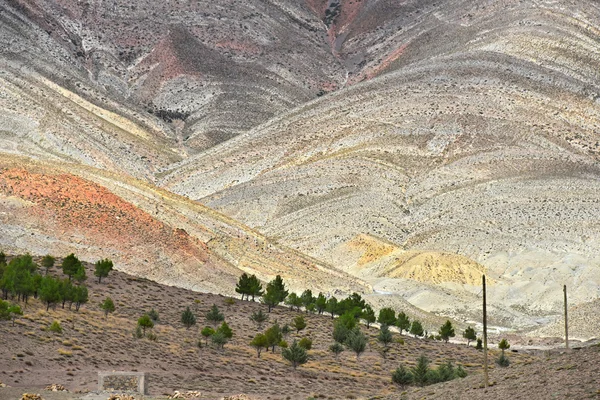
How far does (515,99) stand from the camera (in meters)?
128

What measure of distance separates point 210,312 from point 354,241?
4402cm

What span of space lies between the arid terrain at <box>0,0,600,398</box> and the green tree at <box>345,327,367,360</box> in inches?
32.3

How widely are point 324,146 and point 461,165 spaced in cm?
1358

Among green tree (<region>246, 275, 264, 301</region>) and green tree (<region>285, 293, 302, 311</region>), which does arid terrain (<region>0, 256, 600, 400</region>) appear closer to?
green tree (<region>285, 293, 302, 311</region>)

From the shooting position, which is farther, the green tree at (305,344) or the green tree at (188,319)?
the green tree at (188,319)

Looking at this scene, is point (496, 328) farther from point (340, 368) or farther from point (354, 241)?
point (340, 368)

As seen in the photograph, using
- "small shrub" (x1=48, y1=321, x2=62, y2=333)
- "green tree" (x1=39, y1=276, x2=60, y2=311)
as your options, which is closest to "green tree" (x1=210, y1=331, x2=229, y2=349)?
"green tree" (x1=39, y1=276, x2=60, y2=311)

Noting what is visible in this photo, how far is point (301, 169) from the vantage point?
119875 millimetres

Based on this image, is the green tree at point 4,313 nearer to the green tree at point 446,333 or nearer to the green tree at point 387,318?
the green tree at point 387,318

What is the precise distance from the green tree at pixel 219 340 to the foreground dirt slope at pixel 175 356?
0.36 meters

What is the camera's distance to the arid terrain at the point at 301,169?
62.4 metres

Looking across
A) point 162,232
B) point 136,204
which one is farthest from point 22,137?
point 162,232

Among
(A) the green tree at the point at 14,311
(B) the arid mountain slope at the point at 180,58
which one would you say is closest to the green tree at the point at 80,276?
(A) the green tree at the point at 14,311

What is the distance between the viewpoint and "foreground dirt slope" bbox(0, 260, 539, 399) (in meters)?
45.5
